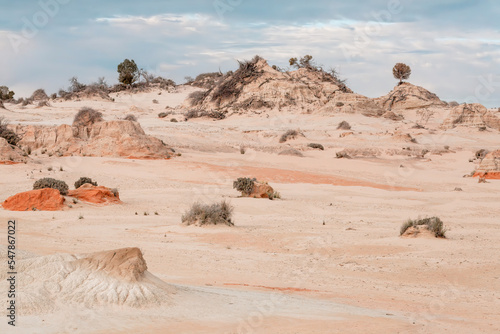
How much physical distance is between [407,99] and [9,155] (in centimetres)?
4411

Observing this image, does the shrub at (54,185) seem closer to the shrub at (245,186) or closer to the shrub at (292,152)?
the shrub at (245,186)

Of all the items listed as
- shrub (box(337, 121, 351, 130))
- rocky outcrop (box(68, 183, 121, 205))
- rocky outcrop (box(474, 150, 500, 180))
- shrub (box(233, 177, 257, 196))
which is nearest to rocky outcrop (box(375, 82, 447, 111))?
shrub (box(337, 121, 351, 130))

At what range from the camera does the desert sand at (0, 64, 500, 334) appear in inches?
232

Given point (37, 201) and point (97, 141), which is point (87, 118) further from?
point (37, 201)

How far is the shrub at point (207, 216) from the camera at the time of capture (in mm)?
14219

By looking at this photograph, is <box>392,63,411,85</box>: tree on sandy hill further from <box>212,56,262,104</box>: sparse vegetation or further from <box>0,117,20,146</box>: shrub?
<box>0,117,20,146</box>: shrub

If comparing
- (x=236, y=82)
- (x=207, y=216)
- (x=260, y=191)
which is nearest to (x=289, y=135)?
(x=236, y=82)

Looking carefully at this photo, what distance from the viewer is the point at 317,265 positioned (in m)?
10.5

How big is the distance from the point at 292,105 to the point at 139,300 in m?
46.8

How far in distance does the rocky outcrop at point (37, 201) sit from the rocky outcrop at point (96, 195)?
3.49ft

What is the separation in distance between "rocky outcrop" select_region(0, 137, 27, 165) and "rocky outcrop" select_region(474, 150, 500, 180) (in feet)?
63.2

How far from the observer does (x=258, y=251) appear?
1177cm

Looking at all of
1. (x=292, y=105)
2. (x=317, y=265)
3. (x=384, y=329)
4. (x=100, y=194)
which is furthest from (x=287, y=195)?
(x=292, y=105)

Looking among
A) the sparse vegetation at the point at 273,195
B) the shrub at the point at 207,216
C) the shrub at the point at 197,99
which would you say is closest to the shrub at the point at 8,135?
the sparse vegetation at the point at 273,195
